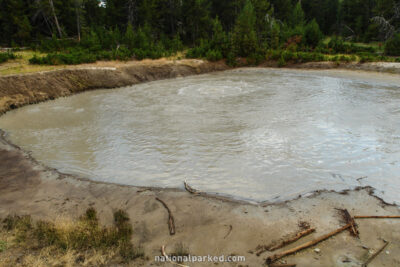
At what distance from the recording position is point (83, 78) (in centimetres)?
2133

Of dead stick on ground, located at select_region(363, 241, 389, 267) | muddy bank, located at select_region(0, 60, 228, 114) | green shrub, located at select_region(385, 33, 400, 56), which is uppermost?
green shrub, located at select_region(385, 33, 400, 56)

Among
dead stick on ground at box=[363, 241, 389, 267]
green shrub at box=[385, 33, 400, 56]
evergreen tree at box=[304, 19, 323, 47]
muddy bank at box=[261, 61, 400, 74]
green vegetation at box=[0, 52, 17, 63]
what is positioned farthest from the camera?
evergreen tree at box=[304, 19, 323, 47]

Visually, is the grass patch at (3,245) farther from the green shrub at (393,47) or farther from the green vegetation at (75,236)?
the green shrub at (393,47)

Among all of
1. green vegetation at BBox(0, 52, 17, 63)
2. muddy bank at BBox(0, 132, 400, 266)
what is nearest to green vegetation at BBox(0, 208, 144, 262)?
muddy bank at BBox(0, 132, 400, 266)

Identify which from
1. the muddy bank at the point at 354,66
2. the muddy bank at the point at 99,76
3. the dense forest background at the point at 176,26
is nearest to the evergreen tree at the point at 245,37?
the dense forest background at the point at 176,26

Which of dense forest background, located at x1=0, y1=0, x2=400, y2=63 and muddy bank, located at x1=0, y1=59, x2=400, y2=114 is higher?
dense forest background, located at x1=0, y1=0, x2=400, y2=63

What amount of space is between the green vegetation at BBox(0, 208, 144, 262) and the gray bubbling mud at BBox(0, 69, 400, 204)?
238 centimetres

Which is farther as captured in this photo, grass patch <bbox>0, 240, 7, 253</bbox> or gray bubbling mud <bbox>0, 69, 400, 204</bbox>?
gray bubbling mud <bbox>0, 69, 400, 204</bbox>

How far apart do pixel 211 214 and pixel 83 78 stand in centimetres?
1899

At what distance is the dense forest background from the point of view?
98.0 feet

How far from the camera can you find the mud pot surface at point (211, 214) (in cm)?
481

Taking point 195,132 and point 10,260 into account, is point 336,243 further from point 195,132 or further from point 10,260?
point 195,132

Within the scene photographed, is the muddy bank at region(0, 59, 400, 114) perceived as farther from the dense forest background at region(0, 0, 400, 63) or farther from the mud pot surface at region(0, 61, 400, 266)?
the mud pot surface at region(0, 61, 400, 266)

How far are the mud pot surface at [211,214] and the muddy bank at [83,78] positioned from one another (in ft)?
34.3
